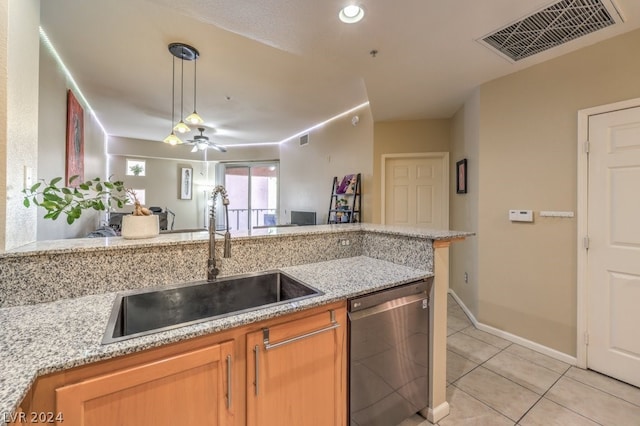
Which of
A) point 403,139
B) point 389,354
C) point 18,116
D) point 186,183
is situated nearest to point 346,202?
point 403,139

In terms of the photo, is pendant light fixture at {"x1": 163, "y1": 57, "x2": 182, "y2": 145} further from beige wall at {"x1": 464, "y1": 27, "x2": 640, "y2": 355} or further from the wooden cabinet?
beige wall at {"x1": 464, "y1": 27, "x2": 640, "y2": 355}

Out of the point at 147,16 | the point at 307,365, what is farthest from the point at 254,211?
the point at 307,365

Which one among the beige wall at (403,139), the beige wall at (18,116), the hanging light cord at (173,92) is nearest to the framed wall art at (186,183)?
the hanging light cord at (173,92)

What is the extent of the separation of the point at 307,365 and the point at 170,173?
710 cm

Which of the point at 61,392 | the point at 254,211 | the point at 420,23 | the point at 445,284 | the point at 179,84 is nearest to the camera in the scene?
the point at 61,392

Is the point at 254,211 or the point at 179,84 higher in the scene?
the point at 179,84

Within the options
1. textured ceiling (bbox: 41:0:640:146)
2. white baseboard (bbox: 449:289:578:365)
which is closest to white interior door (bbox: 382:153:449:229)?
textured ceiling (bbox: 41:0:640:146)

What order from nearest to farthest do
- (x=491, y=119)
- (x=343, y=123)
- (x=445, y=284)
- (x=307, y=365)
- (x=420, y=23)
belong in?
(x=307, y=365), (x=445, y=284), (x=420, y=23), (x=491, y=119), (x=343, y=123)

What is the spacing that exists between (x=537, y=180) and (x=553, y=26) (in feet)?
3.86

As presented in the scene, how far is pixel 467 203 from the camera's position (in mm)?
3180

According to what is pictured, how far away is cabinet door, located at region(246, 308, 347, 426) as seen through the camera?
42.0 inches

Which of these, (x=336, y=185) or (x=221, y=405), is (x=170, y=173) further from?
(x=221, y=405)

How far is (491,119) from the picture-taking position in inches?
105

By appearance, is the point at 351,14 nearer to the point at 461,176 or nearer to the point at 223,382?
the point at 223,382
